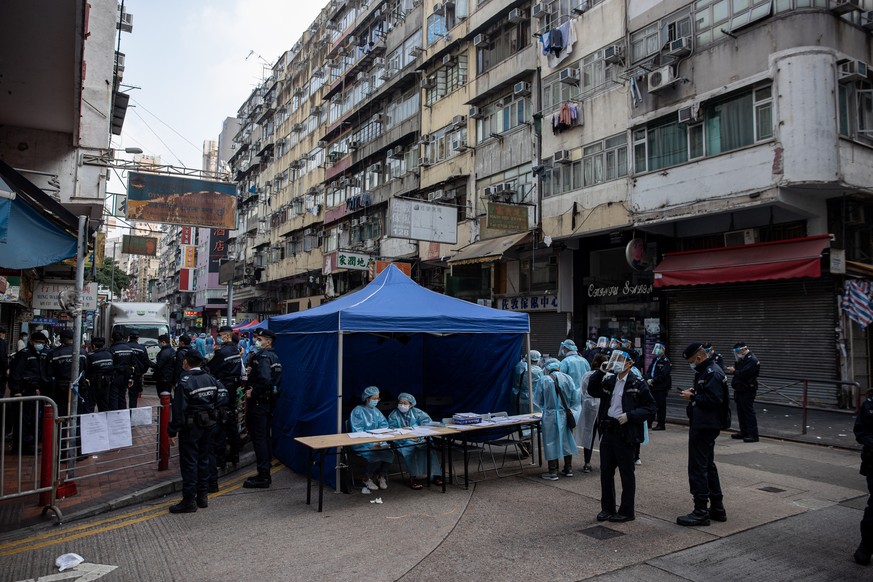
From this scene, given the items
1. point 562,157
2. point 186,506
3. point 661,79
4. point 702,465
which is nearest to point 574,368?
point 702,465

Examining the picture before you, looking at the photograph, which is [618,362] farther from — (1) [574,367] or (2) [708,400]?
(1) [574,367]

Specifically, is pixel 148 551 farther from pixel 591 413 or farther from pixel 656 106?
pixel 656 106

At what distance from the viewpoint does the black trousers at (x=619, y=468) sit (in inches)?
244

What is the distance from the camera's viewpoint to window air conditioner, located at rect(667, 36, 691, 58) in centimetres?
1583

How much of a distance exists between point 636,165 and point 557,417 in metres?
11.4

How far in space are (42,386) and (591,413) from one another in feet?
30.0

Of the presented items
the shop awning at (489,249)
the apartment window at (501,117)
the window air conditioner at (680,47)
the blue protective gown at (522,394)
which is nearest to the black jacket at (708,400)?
the blue protective gown at (522,394)

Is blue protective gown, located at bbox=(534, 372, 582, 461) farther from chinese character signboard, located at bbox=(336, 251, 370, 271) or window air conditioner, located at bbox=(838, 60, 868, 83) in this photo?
chinese character signboard, located at bbox=(336, 251, 370, 271)

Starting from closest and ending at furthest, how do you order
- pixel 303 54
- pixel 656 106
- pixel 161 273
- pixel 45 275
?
pixel 656 106
pixel 45 275
pixel 303 54
pixel 161 273

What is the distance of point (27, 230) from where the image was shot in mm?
5551

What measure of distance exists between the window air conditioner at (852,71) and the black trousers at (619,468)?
12.2 metres

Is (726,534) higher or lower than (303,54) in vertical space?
lower

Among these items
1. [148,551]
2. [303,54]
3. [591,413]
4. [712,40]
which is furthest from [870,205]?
[303,54]

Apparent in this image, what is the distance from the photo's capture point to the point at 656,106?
665 inches
